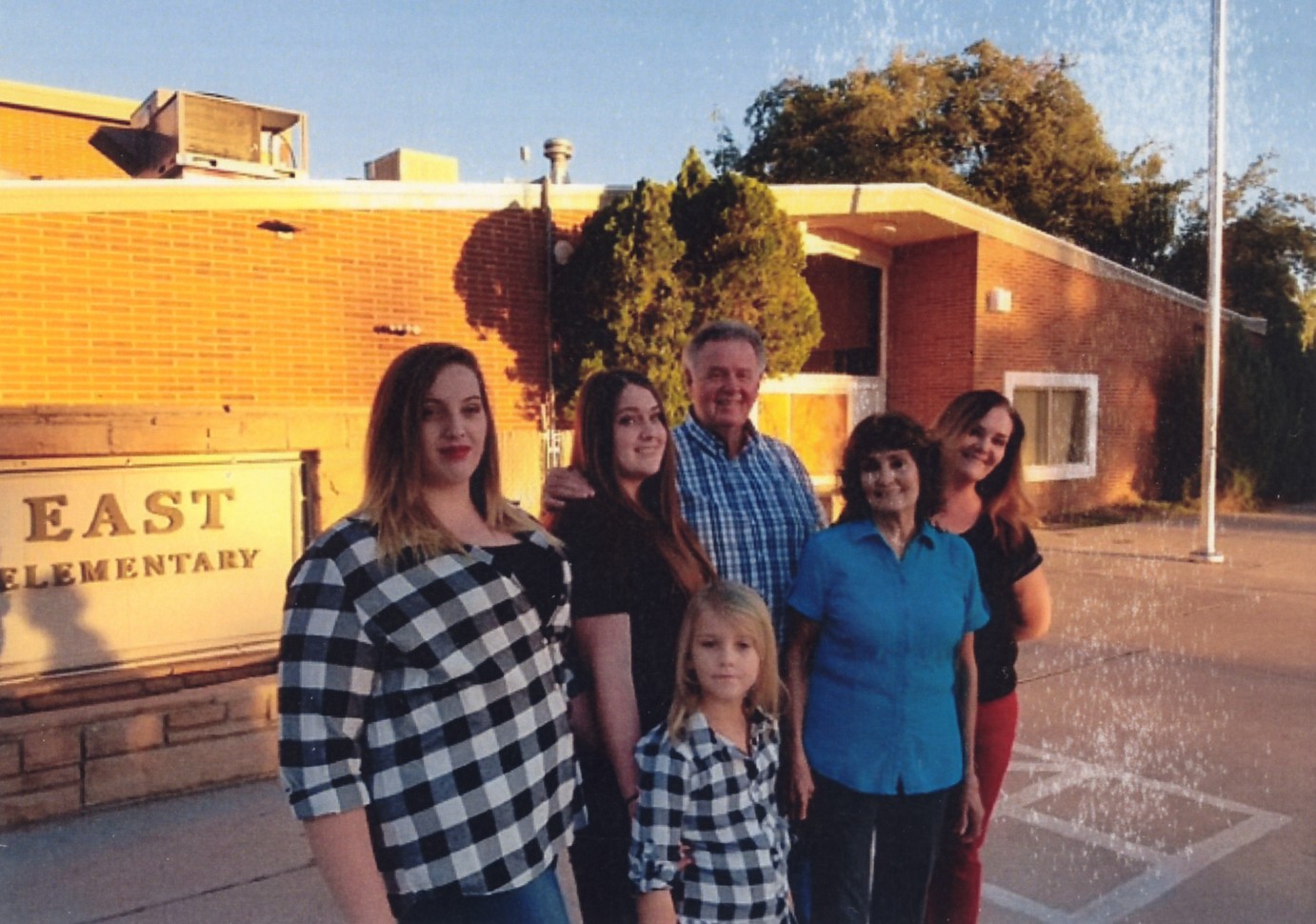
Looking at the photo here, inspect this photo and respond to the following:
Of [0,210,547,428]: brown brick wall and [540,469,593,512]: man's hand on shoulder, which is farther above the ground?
[0,210,547,428]: brown brick wall

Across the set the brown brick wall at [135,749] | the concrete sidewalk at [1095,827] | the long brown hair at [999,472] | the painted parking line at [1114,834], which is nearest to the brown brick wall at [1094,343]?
the concrete sidewalk at [1095,827]

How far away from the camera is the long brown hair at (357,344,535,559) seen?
5.39 feet

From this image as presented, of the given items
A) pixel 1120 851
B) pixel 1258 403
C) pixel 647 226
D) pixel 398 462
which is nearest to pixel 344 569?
pixel 398 462

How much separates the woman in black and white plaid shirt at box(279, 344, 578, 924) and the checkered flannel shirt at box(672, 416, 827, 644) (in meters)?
0.65

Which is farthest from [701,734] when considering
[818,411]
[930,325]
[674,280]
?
[930,325]

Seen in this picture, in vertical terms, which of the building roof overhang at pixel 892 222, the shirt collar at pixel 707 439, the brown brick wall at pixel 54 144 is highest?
the brown brick wall at pixel 54 144

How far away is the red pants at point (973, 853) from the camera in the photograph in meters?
2.66

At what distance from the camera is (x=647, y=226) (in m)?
9.89

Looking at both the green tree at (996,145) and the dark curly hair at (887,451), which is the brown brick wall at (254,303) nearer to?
the dark curly hair at (887,451)

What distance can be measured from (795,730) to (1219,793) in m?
3.13

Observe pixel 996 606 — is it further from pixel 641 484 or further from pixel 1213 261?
pixel 1213 261

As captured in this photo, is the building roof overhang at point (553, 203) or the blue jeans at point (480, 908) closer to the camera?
the blue jeans at point (480, 908)

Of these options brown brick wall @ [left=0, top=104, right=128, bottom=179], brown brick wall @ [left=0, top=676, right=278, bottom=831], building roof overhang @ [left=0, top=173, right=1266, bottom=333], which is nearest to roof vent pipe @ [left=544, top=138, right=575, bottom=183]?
building roof overhang @ [left=0, top=173, right=1266, bottom=333]

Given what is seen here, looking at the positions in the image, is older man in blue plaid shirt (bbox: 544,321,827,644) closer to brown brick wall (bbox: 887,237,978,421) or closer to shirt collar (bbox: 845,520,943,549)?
shirt collar (bbox: 845,520,943,549)
